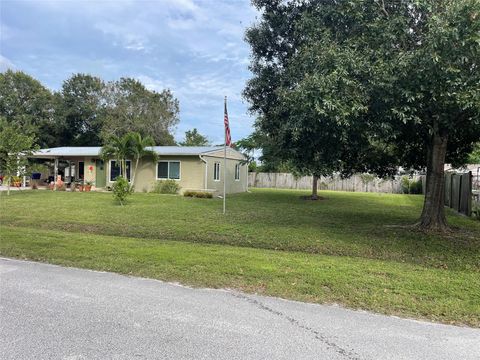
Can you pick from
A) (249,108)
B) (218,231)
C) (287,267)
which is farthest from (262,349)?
(249,108)

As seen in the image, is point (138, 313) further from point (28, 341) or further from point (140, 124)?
point (140, 124)

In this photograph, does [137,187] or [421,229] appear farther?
[137,187]

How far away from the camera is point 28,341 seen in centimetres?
381

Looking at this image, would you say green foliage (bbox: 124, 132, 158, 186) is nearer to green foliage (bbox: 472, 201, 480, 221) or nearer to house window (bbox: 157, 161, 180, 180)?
house window (bbox: 157, 161, 180, 180)

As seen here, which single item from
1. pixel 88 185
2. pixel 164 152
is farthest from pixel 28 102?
pixel 164 152

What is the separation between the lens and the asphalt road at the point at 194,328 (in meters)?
3.68

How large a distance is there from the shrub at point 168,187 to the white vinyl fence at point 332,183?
41.9ft

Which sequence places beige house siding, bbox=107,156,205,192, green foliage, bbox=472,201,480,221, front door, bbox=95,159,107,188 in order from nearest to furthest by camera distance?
green foliage, bbox=472,201,480,221
beige house siding, bbox=107,156,205,192
front door, bbox=95,159,107,188

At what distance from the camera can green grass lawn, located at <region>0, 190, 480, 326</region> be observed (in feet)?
18.7

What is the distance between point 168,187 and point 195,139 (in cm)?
2845

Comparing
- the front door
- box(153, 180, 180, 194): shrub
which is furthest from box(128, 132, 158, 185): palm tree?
the front door

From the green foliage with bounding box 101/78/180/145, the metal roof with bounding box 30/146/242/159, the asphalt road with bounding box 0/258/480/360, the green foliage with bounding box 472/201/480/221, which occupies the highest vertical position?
the green foliage with bounding box 101/78/180/145

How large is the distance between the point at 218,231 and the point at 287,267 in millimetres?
3780

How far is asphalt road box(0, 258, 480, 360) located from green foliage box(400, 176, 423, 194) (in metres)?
29.1
